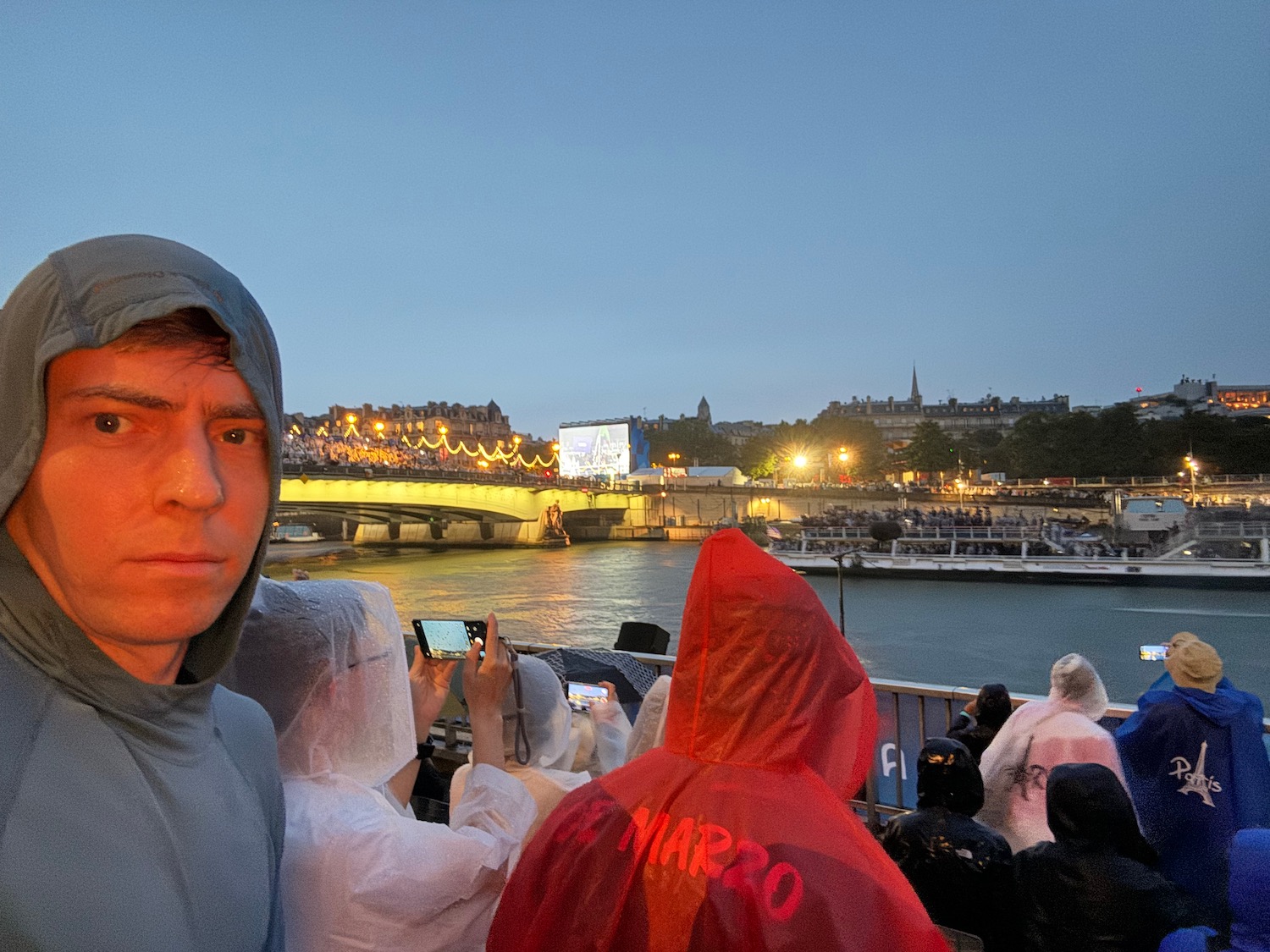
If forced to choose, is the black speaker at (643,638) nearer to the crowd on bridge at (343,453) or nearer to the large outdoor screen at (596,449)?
the crowd on bridge at (343,453)

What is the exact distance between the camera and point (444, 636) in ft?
5.88

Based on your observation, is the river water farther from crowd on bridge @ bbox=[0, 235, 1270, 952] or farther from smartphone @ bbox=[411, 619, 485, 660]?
crowd on bridge @ bbox=[0, 235, 1270, 952]

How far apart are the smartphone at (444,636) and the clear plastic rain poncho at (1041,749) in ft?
6.46

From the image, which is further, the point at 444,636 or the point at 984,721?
the point at 984,721

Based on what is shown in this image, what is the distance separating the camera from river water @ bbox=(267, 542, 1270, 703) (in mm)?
16406

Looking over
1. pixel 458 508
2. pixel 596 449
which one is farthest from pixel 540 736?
pixel 596 449

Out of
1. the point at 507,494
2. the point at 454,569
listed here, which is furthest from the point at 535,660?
the point at 507,494

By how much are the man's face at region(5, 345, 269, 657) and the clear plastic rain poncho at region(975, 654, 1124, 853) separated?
273cm

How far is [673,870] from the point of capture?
3.79 feet

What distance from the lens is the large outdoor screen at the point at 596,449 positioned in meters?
54.8

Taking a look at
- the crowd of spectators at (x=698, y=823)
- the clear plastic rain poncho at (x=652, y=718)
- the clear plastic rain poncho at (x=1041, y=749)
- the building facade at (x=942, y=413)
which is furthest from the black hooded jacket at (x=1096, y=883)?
the building facade at (x=942, y=413)

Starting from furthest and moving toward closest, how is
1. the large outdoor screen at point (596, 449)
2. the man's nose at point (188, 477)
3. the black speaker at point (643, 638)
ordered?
1. the large outdoor screen at point (596, 449)
2. the black speaker at point (643, 638)
3. the man's nose at point (188, 477)

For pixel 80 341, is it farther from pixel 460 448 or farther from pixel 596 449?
pixel 596 449

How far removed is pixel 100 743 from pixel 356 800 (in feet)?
2.39
